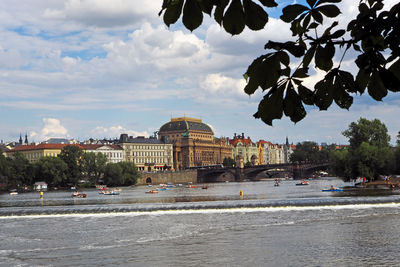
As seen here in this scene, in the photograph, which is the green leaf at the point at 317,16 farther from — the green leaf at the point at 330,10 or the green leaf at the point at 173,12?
the green leaf at the point at 173,12

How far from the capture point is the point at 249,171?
505 ft

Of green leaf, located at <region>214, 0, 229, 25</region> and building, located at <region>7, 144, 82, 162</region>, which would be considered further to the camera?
building, located at <region>7, 144, 82, 162</region>

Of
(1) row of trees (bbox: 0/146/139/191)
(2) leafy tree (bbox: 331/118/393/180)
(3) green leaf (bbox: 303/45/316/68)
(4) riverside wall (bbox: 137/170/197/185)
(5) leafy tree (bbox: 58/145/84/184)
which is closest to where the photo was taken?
(3) green leaf (bbox: 303/45/316/68)

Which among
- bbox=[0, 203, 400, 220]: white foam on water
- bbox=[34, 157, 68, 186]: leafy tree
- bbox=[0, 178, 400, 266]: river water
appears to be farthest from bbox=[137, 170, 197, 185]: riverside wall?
bbox=[0, 178, 400, 266]: river water

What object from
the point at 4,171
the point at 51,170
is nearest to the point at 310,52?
the point at 4,171

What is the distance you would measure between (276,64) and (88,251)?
2431cm

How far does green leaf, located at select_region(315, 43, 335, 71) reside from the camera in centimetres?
324

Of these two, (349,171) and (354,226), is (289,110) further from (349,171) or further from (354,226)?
(349,171)

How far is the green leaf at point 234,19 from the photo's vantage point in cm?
289

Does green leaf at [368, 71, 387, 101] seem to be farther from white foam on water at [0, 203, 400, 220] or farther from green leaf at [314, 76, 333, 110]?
white foam on water at [0, 203, 400, 220]

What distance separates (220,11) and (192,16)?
16 centimetres

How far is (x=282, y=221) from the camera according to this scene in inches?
1379

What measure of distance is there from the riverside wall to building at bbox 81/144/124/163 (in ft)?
88.8

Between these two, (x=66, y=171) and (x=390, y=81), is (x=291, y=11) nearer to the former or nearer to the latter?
(x=390, y=81)
